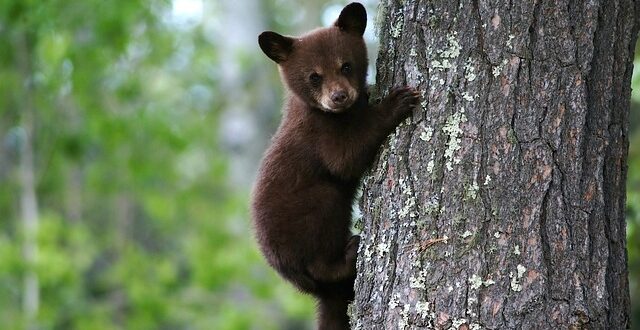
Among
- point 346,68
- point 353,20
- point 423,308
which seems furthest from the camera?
point 353,20

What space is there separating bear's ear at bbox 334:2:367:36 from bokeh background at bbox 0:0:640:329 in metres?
2.87

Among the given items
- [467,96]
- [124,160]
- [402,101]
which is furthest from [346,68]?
[124,160]

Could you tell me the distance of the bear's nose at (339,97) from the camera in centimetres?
420

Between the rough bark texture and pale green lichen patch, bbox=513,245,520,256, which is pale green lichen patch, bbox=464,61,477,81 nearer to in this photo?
the rough bark texture

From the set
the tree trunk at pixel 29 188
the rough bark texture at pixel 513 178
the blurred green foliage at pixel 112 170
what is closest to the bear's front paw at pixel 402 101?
the rough bark texture at pixel 513 178

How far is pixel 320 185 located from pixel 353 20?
0.99 meters

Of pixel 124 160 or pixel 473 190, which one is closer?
pixel 473 190

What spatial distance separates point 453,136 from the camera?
3.42 metres

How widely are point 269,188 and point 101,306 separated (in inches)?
363

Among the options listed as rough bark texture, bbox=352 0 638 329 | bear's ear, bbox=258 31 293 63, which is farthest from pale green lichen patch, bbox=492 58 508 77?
bear's ear, bbox=258 31 293 63

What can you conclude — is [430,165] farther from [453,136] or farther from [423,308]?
[423,308]

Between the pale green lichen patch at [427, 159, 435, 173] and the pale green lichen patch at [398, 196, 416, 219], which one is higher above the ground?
the pale green lichen patch at [427, 159, 435, 173]

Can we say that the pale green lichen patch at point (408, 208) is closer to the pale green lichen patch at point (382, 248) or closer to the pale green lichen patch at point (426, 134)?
the pale green lichen patch at point (382, 248)

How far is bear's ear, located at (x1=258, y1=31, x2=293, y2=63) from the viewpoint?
4.81 metres
